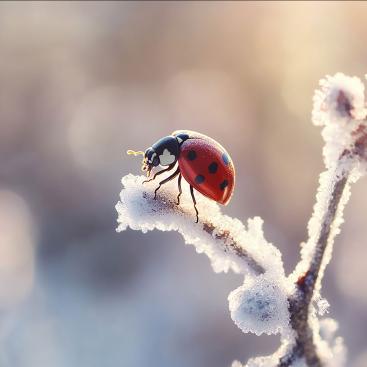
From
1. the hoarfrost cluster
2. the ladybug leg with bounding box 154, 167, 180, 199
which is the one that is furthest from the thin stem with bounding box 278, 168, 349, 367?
the ladybug leg with bounding box 154, 167, 180, 199

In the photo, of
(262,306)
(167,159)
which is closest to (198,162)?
(167,159)

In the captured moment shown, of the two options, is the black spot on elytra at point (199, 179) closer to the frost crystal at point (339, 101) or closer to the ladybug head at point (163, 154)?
the ladybug head at point (163, 154)

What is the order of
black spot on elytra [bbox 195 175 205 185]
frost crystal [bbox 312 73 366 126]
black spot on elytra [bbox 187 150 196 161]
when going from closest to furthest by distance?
1. frost crystal [bbox 312 73 366 126]
2. black spot on elytra [bbox 195 175 205 185]
3. black spot on elytra [bbox 187 150 196 161]

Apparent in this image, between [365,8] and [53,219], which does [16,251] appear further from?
[365,8]

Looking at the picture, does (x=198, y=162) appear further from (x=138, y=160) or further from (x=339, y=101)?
(x=138, y=160)

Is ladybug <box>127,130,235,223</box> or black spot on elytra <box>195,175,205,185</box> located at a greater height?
ladybug <box>127,130,235,223</box>

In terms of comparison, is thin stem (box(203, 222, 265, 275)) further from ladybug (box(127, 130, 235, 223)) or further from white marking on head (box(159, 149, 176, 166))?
white marking on head (box(159, 149, 176, 166))
